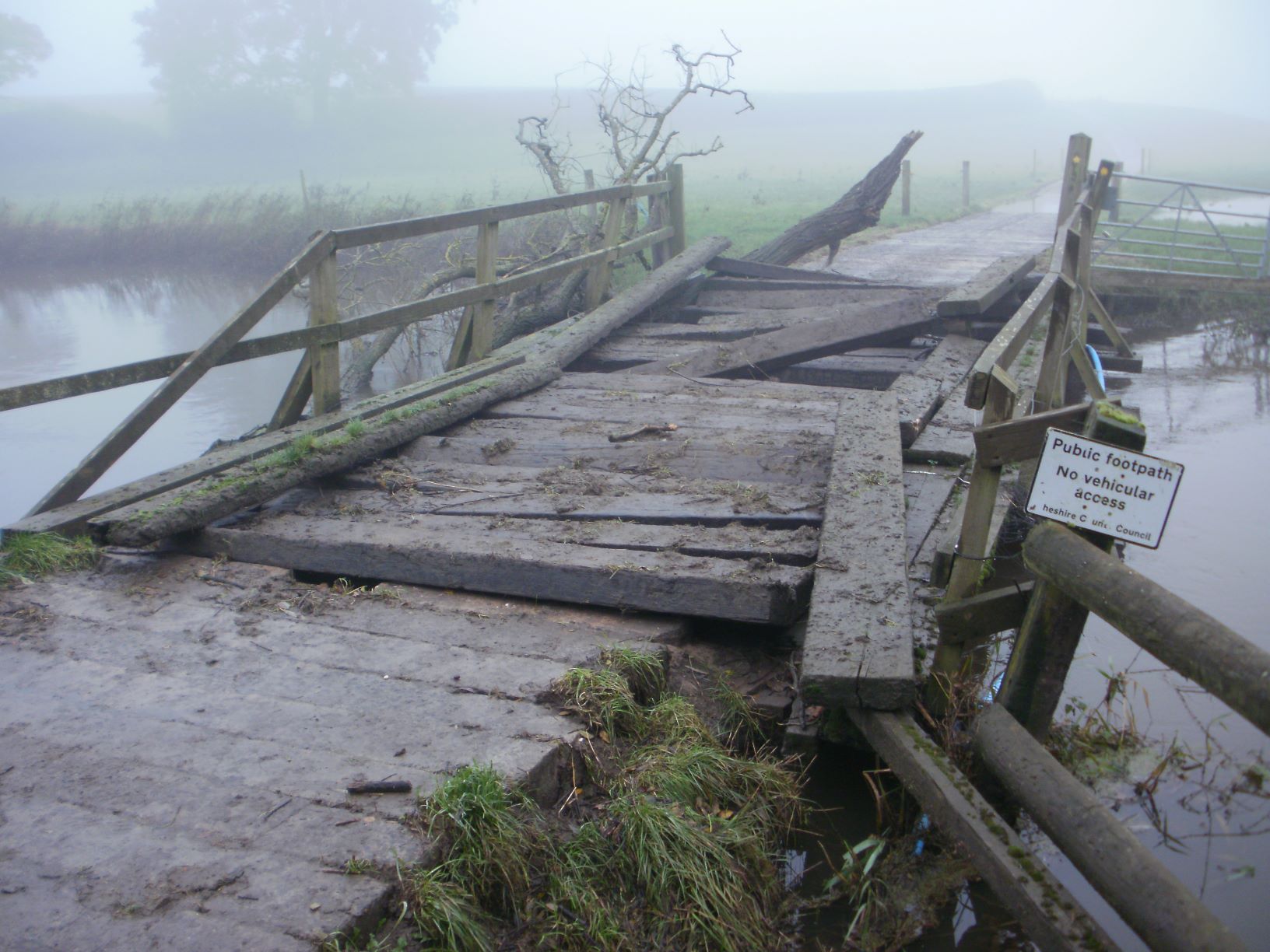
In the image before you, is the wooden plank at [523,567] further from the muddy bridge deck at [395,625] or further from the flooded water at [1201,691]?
the flooded water at [1201,691]

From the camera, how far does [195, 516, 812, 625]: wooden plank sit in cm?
393

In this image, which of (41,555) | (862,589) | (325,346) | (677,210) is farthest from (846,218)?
(41,555)

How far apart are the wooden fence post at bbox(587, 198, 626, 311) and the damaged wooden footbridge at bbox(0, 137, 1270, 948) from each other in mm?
2688

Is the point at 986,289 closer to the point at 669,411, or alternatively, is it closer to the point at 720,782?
the point at 669,411

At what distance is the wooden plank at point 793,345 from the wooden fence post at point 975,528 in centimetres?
486

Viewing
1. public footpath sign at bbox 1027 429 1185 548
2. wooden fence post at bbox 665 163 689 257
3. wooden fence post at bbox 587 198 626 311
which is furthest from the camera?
wooden fence post at bbox 665 163 689 257

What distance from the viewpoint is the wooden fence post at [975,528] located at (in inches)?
128

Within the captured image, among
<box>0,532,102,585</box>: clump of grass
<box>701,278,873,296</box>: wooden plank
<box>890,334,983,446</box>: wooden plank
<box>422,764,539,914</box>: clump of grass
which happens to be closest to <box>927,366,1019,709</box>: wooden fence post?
<box>422,764,539,914</box>: clump of grass

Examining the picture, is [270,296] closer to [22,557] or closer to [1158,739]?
[22,557]

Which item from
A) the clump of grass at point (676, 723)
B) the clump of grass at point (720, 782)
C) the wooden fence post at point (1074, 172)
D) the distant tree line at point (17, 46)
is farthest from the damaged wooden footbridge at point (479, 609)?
the distant tree line at point (17, 46)

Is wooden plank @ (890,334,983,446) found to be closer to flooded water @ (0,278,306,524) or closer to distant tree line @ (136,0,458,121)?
flooded water @ (0,278,306,524)

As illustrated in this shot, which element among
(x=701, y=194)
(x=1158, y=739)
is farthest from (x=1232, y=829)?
(x=701, y=194)

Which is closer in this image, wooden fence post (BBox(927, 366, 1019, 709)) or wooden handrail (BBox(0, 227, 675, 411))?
wooden fence post (BBox(927, 366, 1019, 709))

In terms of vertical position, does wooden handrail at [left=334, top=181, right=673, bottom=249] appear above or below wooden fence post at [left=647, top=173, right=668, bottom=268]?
above
